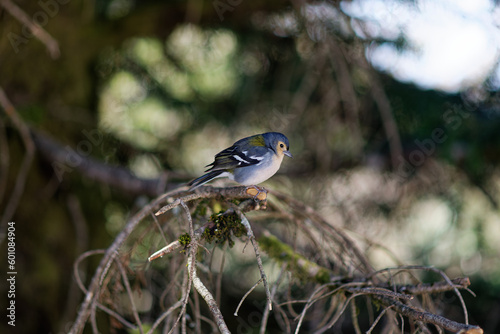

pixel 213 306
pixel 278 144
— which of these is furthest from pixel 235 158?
pixel 213 306

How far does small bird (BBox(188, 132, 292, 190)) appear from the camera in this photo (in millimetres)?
2232

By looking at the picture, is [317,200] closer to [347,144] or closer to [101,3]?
[347,144]

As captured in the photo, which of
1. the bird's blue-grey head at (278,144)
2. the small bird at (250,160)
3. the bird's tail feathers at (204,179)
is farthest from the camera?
the bird's blue-grey head at (278,144)

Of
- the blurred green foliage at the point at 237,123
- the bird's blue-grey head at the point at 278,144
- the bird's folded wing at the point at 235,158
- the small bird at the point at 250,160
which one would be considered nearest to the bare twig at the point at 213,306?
the small bird at the point at 250,160

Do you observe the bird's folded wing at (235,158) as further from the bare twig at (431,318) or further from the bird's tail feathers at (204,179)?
the bare twig at (431,318)

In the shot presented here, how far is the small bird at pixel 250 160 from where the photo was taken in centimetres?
223

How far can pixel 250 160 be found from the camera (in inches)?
92.4

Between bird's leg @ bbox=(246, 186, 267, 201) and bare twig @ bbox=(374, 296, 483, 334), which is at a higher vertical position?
bird's leg @ bbox=(246, 186, 267, 201)

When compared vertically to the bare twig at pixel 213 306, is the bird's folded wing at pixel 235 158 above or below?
above

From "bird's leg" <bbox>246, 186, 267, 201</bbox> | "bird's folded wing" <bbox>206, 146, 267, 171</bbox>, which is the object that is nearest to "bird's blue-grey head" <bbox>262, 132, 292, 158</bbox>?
"bird's folded wing" <bbox>206, 146, 267, 171</bbox>

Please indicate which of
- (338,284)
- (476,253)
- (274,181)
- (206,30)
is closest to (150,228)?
(338,284)

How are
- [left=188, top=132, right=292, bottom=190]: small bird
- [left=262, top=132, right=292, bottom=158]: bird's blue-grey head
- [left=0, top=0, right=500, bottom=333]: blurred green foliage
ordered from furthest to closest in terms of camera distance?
[left=0, top=0, right=500, bottom=333]: blurred green foliage < [left=262, top=132, right=292, bottom=158]: bird's blue-grey head < [left=188, top=132, right=292, bottom=190]: small bird

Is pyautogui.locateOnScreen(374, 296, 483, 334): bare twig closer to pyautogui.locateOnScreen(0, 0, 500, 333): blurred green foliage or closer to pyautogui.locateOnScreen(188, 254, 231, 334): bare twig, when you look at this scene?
pyautogui.locateOnScreen(188, 254, 231, 334): bare twig

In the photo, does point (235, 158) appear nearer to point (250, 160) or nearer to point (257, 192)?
point (250, 160)
